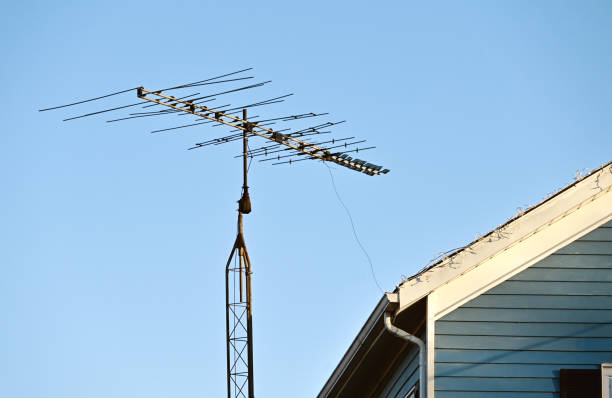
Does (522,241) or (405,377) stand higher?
(522,241)

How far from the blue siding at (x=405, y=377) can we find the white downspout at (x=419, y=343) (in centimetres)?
23

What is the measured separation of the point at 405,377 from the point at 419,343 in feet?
4.46

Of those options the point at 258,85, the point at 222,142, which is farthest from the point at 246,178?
the point at 258,85

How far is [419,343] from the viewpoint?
35.8 feet

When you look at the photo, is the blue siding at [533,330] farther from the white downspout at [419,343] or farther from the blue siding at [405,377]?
the blue siding at [405,377]

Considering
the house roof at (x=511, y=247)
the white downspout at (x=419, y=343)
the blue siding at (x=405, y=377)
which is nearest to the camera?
the white downspout at (x=419, y=343)

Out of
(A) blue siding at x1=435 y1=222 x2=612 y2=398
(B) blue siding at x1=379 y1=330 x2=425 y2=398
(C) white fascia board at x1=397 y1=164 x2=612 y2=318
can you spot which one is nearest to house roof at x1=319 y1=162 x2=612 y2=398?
(C) white fascia board at x1=397 y1=164 x2=612 y2=318

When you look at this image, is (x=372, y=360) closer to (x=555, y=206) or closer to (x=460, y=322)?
(x=460, y=322)

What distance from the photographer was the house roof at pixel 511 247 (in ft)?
36.2

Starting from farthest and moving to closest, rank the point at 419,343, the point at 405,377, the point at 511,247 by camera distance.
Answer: the point at 405,377 < the point at 511,247 < the point at 419,343

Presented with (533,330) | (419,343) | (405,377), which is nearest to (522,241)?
(533,330)

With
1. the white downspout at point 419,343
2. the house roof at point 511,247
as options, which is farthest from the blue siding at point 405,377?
the house roof at point 511,247

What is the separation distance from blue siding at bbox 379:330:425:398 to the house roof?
1.76 ft

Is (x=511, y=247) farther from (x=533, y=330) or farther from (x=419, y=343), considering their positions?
(x=419, y=343)
